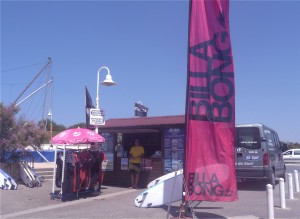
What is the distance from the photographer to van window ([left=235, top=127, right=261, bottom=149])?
13469 mm

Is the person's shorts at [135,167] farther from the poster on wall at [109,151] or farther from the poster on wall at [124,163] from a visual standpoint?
the poster on wall at [109,151]

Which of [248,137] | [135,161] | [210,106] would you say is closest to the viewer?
[210,106]

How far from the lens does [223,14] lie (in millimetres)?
8617

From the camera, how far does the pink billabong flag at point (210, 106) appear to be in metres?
8.23

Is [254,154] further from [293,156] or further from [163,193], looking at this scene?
[293,156]

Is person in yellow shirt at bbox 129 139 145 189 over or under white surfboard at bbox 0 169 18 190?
over

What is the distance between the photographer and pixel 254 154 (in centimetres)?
1341

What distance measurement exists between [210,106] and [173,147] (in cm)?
599

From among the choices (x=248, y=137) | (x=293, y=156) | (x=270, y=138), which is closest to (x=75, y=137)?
(x=248, y=137)

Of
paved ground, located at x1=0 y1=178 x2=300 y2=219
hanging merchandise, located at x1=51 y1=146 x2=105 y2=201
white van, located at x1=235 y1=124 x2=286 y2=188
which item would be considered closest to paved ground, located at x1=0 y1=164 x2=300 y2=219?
paved ground, located at x1=0 y1=178 x2=300 y2=219

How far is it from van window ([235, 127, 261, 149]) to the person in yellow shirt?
134 inches

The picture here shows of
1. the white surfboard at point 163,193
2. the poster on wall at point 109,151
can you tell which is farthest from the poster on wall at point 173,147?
the white surfboard at point 163,193

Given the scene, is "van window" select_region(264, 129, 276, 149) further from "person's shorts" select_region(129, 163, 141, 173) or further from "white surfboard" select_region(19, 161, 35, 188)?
"white surfboard" select_region(19, 161, 35, 188)

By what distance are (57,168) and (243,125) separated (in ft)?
20.8
